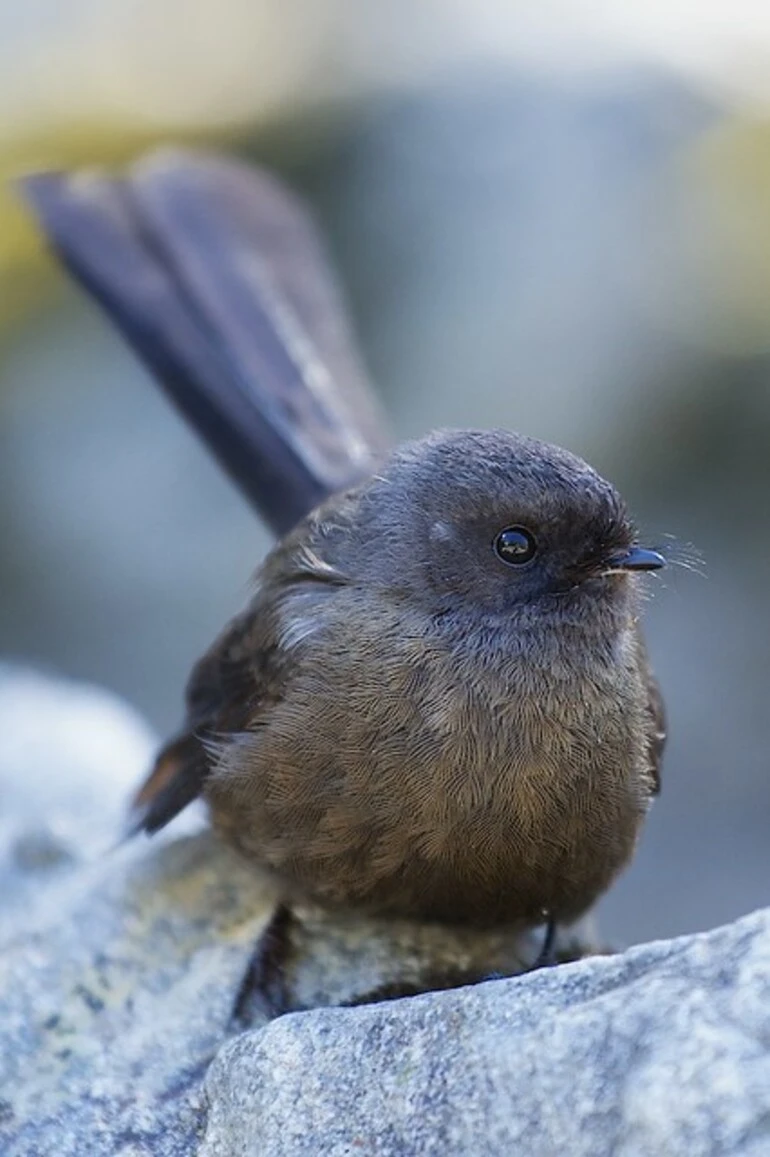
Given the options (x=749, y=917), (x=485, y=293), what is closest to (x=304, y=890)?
(x=749, y=917)

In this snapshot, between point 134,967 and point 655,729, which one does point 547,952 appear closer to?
point 655,729

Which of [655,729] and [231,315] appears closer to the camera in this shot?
[655,729]

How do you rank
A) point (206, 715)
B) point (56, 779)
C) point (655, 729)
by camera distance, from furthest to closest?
point (56, 779)
point (206, 715)
point (655, 729)

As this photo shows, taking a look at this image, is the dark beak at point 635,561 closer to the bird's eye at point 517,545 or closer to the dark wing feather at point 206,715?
the bird's eye at point 517,545

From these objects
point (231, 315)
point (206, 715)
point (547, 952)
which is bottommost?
point (547, 952)

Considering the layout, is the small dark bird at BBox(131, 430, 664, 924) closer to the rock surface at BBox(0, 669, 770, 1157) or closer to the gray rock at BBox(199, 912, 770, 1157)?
the rock surface at BBox(0, 669, 770, 1157)

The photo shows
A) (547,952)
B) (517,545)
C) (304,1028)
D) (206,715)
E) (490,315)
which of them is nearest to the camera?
(304,1028)

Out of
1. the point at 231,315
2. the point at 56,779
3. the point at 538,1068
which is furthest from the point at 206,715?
the point at 538,1068
